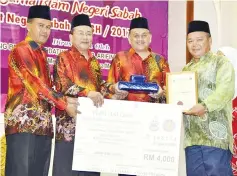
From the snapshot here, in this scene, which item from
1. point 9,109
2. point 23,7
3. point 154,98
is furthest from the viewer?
point 23,7

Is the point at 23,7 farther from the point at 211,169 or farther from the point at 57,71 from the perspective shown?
the point at 211,169

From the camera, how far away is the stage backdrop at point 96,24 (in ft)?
12.3

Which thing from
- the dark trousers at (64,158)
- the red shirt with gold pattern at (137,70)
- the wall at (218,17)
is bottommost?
the dark trousers at (64,158)

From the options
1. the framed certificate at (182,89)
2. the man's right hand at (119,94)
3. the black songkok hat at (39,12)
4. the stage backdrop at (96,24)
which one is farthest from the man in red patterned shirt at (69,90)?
the stage backdrop at (96,24)

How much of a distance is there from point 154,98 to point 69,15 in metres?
1.40

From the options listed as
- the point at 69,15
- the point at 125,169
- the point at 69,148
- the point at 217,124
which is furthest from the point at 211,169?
the point at 69,15

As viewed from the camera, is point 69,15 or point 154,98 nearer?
point 154,98

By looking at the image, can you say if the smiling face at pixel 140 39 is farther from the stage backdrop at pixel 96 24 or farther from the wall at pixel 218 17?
the wall at pixel 218 17

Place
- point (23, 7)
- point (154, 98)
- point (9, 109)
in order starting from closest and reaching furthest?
point (9, 109) → point (154, 98) → point (23, 7)

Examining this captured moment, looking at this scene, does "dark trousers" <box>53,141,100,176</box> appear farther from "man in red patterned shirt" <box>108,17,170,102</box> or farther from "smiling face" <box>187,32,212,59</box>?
"smiling face" <box>187,32,212,59</box>

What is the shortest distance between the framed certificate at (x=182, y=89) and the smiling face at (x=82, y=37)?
56cm

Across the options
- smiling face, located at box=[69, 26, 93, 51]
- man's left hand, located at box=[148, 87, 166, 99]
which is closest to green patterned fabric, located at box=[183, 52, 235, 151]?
man's left hand, located at box=[148, 87, 166, 99]

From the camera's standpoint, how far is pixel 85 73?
9.30ft

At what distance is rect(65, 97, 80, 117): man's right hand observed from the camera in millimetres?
2736
